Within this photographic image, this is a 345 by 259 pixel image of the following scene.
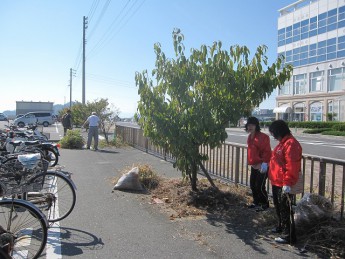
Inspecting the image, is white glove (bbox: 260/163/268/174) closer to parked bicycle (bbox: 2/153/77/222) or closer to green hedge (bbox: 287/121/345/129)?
parked bicycle (bbox: 2/153/77/222)

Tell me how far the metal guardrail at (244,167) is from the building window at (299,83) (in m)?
44.8

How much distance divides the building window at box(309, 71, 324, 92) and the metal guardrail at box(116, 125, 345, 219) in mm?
42093

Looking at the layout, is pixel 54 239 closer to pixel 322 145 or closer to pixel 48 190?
pixel 48 190

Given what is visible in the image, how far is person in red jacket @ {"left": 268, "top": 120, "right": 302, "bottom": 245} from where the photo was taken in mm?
4617

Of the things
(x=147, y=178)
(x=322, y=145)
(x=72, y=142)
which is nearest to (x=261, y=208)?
(x=147, y=178)

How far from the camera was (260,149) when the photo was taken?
6309mm

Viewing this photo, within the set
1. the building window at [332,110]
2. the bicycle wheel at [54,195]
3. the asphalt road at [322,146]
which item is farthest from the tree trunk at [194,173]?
the building window at [332,110]

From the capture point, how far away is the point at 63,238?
489cm

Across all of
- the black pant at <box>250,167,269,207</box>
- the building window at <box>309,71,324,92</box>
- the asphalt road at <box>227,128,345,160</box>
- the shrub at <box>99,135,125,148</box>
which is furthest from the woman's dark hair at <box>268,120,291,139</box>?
the building window at <box>309,71,324,92</box>

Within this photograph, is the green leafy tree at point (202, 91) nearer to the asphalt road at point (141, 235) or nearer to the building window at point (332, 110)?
the asphalt road at point (141, 235)

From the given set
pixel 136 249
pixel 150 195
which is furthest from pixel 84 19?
pixel 136 249

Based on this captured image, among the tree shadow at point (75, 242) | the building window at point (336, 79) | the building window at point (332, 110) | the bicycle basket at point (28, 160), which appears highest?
the building window at point (336, 79)

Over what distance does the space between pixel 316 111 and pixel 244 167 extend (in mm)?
48126

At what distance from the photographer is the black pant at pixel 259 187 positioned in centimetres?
629
